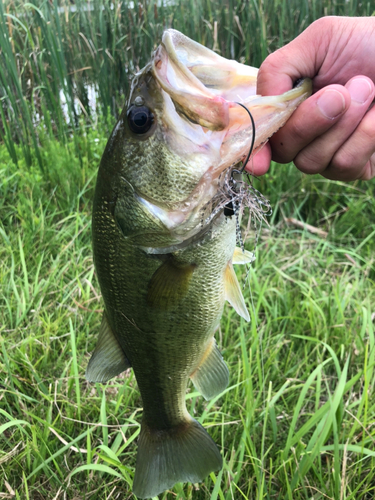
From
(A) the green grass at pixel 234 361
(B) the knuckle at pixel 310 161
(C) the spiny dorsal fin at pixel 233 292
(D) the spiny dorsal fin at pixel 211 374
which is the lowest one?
(A) the green grass at pixel 234 361

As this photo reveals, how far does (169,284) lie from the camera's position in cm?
118

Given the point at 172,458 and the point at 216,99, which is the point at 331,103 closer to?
the point at 216,99

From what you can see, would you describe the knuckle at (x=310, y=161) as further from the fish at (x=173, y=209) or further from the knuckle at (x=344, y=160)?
the fish at (x=173, y=209)

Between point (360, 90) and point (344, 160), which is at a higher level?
point (360, 90)

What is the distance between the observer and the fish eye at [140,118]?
110cm

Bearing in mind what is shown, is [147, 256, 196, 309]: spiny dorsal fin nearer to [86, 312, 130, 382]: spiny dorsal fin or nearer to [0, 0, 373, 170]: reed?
[86, 312, 130, 382]: spiny dorsal fin

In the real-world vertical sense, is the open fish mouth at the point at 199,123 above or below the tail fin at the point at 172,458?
above

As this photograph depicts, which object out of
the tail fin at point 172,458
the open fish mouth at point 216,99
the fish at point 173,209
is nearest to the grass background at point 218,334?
the tail fin at point 172,458

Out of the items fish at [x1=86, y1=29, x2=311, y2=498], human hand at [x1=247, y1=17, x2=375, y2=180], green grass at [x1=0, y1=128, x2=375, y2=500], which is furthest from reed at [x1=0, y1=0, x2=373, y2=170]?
fish at [x1=86, y1=29, x2=311, y2=498]

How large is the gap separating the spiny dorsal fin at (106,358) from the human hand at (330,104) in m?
0.71

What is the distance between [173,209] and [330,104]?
52 centimetres

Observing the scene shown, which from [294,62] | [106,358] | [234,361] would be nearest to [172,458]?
[106,358]

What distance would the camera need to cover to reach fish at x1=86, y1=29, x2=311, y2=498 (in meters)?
1.09

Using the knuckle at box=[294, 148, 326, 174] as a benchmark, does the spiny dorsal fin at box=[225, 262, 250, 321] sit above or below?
below
